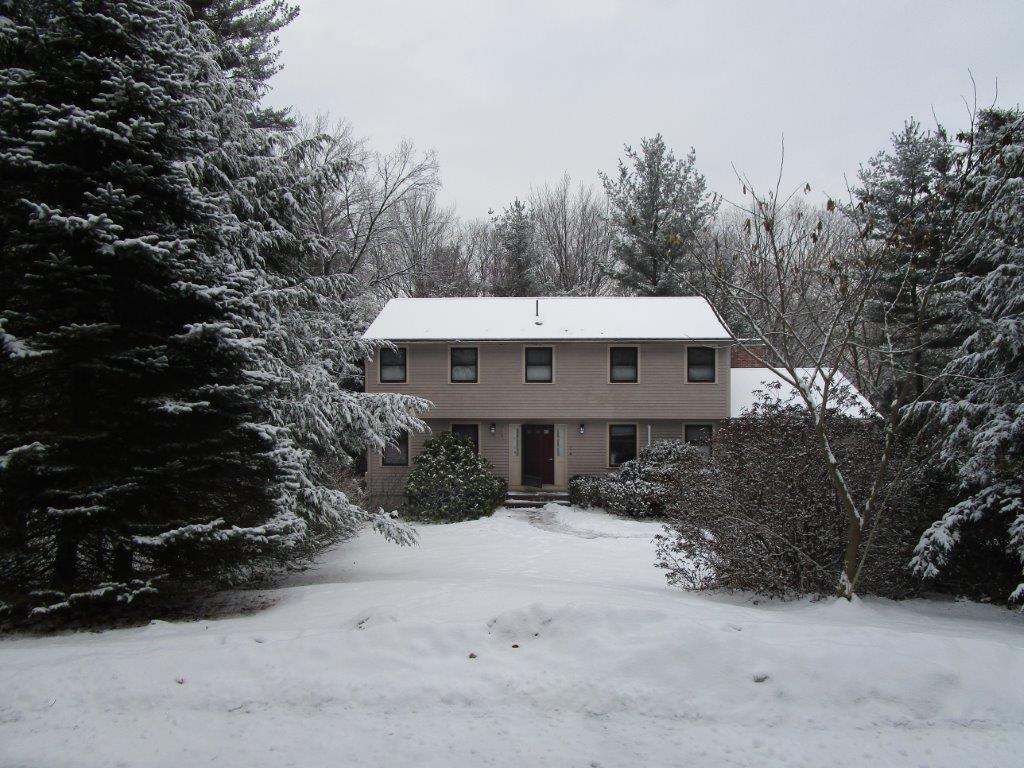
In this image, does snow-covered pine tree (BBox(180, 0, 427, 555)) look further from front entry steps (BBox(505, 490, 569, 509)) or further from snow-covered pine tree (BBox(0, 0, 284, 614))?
front entry steps (BBox(505, 490, 569, 509))

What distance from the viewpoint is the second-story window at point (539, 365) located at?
2172cm

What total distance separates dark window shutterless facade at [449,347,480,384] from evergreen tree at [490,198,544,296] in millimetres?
13705

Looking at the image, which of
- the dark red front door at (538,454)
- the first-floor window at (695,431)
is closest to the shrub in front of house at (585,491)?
the dark red front door at (538,454)

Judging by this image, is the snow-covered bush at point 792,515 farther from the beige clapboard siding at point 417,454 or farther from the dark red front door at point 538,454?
the beige clapboard siding at point 417,454

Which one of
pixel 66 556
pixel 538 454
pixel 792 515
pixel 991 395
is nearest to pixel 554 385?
pixel 538 454

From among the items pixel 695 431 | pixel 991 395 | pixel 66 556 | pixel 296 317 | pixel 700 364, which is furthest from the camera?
pixel 695 431

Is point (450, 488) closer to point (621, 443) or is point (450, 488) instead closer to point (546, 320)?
point (621, 443)

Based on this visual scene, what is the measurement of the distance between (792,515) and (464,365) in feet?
50.1

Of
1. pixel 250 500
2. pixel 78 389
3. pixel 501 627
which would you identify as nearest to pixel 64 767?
pixel 501 627

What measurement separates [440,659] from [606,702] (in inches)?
54.3

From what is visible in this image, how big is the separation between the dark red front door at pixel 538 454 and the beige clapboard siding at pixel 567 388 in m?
0.78

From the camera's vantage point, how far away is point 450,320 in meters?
22.6

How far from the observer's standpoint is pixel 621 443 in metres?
22.0

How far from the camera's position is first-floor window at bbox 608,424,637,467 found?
21.9m
